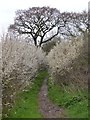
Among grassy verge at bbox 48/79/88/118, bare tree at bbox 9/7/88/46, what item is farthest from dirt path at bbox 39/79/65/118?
bare tree at bbox 9/7/88/46

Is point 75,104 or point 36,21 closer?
point 75,104

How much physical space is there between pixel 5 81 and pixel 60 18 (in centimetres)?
5492

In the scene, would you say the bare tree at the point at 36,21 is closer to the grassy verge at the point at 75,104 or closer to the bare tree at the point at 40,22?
the bare tree at the point at 40,22

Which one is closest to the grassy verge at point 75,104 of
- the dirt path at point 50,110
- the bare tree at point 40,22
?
the dirt path at point 50,110

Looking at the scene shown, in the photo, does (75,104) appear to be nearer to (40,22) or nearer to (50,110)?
(50,110)

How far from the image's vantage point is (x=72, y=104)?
19703mm

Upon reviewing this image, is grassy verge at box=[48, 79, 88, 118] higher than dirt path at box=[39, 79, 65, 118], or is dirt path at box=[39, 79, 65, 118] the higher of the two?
grassy verge at box=[48, 79, 88, 118]

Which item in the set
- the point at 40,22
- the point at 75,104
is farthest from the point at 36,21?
the point at 75,104

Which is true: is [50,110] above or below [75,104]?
below

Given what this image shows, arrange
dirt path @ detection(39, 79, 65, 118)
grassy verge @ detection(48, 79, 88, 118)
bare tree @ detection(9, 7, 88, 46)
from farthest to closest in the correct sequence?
bare tree @ detection(9, 7, 88, 46) < dirt path @ detection(39, 79, 65, 118) < grassy verge @ detection(48, 79, 88, 118)

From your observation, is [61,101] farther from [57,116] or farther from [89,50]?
[89,50]

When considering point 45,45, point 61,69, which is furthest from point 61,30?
point 61,69

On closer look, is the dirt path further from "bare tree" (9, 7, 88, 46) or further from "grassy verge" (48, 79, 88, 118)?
"bare tree" (9, 7, 88, 46)

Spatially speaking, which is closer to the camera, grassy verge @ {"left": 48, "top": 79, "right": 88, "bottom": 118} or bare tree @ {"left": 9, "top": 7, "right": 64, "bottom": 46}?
grassy verge @ {"left": 48, "top": 79, "right": 88, "bottom": 118}
